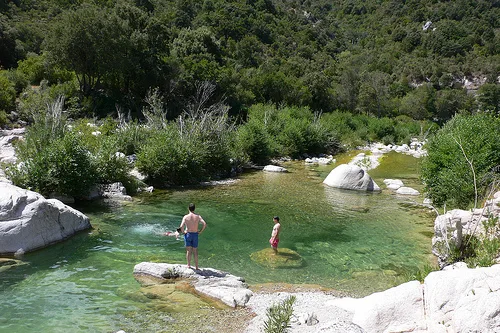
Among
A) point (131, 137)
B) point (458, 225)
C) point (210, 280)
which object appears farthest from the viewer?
point (131, 137)

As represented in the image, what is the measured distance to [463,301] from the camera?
7465 millimetres

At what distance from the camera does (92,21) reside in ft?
131

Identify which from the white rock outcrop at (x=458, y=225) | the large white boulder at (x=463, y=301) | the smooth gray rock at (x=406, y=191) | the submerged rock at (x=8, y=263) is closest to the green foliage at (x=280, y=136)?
the smooth gray rock at (x=406, y=191)

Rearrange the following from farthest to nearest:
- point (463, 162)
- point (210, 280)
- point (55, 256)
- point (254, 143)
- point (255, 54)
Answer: point (255, 54)
point (254, 143)
point (463, 162)
point (55, 256)
point (210, 280)

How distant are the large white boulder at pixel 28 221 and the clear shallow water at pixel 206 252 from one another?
0.53 meters

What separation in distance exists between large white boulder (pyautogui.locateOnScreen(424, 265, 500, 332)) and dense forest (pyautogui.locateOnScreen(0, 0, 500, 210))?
675cm

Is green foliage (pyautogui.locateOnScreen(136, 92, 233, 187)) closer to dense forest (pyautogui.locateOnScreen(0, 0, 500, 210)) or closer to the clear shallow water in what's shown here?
dense forest (pyautogui.locateOnScreen(0, 0, 500, 210))

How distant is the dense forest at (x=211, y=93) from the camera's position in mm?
20484

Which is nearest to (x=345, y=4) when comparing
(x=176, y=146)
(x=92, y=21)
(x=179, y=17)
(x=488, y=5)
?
(x=488, y=5)

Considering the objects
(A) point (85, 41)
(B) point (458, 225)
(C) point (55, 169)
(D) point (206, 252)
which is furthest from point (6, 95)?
(B) point (458, 225)

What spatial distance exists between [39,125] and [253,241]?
42.5 ft

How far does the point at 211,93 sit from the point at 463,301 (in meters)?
41.3

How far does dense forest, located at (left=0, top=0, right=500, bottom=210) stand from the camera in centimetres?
2048

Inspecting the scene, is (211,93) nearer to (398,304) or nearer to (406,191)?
(406,191)
